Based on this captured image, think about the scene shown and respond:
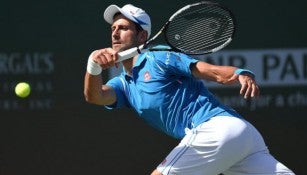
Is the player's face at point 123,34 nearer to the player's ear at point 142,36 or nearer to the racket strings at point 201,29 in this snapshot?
the player's ear at point 142,36

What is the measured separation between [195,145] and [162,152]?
2.14m

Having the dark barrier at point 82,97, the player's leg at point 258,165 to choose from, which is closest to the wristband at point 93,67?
the player's leg at point 258,165

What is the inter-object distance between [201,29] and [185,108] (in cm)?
48

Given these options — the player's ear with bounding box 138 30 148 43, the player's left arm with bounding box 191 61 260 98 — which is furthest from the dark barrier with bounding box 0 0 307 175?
the player's left arm with bounding box 191 61 260 98

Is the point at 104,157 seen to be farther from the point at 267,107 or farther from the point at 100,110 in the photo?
the point at 267,107

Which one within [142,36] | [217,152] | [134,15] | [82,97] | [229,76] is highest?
[134,15]

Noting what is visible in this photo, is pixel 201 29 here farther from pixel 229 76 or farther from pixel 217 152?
pixel 217 152

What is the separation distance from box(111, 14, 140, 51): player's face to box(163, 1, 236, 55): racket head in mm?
256

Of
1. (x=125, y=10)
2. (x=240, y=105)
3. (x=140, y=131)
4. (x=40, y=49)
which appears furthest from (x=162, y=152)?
(x=125, y=10)

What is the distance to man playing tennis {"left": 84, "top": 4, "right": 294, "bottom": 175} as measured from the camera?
15.4 feet

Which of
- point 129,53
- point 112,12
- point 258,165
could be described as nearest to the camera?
point 129,53

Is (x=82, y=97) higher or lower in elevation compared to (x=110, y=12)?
lower

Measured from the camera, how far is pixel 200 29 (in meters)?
5.01

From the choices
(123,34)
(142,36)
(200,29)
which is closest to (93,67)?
(123,34)
